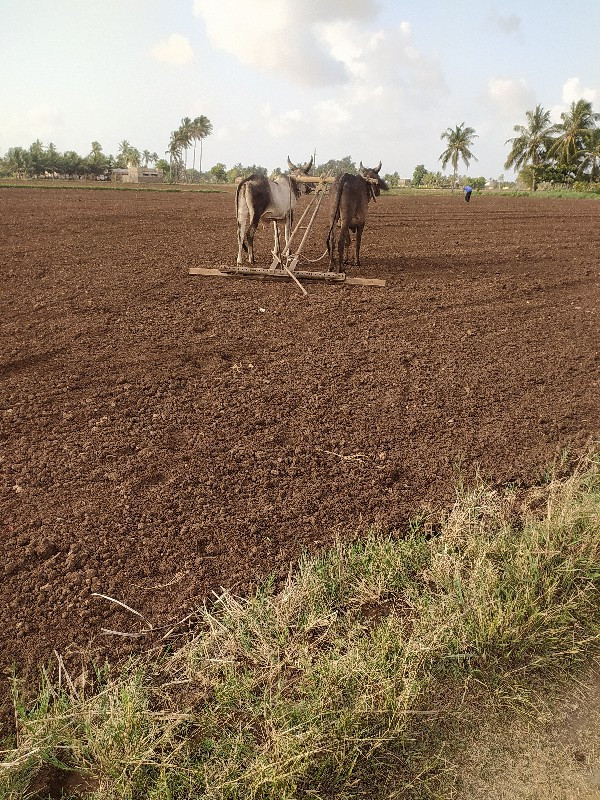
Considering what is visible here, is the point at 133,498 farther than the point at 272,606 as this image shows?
Yes

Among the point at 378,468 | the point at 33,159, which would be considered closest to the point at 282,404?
the point at 378,468

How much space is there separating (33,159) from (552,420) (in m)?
85.7

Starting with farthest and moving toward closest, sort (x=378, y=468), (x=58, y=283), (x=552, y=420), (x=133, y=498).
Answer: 1. (x=58, y=283)
2. (x=552, y=420)
3. (x=378, y=468)
4. (x=133, y=498)

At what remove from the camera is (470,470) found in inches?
180

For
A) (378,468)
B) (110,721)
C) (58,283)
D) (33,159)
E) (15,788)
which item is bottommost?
(15,788)

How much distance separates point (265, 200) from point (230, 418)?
537 centimetres

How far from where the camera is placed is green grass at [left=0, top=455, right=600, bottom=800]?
2271mm

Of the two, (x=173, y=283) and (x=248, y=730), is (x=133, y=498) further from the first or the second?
(x=173, y=283)

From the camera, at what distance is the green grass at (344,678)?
2.27 m

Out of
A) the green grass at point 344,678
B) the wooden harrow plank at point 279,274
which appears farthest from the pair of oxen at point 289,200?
the green grass at point 344,678

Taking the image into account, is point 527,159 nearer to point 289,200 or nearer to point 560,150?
point 560,150

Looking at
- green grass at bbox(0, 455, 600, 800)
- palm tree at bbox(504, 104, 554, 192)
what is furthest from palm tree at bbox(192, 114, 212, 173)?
green grass at bbox(0, 455, 600, 800)

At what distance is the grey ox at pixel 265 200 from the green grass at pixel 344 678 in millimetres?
6934

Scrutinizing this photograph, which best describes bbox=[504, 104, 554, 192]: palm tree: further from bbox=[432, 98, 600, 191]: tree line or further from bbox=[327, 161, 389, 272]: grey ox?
bbox=[327, 161, 389, 272]: grey ox
